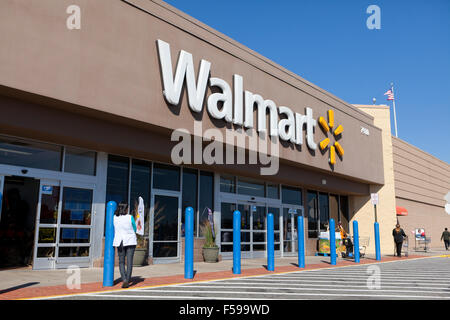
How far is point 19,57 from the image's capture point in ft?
32.2

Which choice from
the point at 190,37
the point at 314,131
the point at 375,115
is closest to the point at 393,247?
the point at 375,115

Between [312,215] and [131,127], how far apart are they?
43.2 feet

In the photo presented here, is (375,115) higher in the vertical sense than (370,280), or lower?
higher

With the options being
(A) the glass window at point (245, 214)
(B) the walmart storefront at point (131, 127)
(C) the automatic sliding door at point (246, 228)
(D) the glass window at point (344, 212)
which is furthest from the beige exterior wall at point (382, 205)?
(C) the automatic sliding door at point (246, 228)

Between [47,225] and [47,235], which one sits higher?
[47,225]

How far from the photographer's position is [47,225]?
12.0 m

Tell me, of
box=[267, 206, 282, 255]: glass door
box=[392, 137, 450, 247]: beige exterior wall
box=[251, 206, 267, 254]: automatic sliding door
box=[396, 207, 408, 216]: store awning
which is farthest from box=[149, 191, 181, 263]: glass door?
box=[392, 137, 450, 247]: beige exterior wall

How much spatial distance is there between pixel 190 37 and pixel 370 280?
9249mm

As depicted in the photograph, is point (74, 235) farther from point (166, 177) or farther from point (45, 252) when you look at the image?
point (166, 177)

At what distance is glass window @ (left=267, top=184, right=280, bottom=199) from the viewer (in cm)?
2021

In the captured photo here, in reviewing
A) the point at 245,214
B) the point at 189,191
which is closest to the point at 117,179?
the point at 189,191

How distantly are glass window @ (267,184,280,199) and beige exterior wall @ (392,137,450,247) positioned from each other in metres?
10.6
